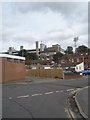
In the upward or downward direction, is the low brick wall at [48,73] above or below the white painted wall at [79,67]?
below

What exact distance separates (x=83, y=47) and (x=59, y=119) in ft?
414

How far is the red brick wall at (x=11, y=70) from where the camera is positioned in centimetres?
3672

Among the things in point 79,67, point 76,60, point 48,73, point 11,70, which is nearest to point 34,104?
point 11,70

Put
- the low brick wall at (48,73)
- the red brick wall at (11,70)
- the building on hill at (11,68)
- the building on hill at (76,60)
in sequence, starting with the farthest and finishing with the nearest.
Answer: the building on hill at (76,60) → the low brick wall at (48,73) → the red brick wall at (11,70) → the building on hill at (11,68)

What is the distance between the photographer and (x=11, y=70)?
39.1m

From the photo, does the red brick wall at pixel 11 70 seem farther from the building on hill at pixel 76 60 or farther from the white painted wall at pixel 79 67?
the building on hill at pixel 76 60

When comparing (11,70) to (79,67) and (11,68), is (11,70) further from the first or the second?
(79,67)

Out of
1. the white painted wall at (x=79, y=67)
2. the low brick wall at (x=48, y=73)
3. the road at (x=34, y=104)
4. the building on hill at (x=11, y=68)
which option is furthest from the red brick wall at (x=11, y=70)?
the white painted wall at (x=79, y=67)

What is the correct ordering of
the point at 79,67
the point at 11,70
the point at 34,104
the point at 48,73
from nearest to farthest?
the point at 34,104 < the point at 11,70 < the point at 48,73 < the point at 79,67

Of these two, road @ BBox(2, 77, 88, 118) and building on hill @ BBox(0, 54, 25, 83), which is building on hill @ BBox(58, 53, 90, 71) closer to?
building on hill @ BBox(0, 54, 25, 83)

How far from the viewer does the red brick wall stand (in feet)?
120

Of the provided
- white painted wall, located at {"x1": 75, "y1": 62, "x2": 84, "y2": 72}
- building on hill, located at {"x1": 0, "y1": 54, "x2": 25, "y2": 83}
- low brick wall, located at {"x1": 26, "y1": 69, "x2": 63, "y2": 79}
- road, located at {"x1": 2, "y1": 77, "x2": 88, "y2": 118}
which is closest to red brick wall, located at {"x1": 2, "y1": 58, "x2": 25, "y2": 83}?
building on hill, located at {"x1": 0, "y1": 54, "x2": 25, "y2": 83}

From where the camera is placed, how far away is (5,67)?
37.1 meters

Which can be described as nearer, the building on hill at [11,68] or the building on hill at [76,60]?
the building on hill at [11,68]
